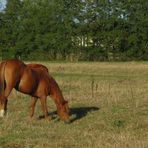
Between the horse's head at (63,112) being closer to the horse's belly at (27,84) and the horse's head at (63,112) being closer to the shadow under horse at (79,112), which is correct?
the shadow under horse at (79,112)

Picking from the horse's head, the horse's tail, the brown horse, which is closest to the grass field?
the horse's head

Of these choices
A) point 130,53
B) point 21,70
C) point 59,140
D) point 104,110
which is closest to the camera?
point 59,140

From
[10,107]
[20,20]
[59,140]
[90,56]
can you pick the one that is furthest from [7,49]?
[59,140]

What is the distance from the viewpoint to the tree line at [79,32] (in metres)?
61.0

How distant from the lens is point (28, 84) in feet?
46.7

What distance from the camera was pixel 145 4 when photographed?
62.9 metres

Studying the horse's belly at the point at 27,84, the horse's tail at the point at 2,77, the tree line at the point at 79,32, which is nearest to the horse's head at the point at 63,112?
the horse's belly at the point at 27,84

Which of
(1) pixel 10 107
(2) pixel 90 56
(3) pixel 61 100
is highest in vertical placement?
(3) pixel 61 100

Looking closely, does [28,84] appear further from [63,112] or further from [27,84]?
[63,112]

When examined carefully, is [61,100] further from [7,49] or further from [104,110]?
[7,49]

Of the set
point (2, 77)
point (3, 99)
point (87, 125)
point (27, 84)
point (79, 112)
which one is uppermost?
point (2, 77)

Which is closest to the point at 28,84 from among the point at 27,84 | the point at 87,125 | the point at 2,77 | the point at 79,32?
the point at 27,84

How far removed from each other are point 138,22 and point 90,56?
683 cm

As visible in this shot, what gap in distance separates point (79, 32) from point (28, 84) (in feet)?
155
